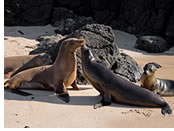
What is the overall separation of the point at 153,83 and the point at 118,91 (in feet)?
3.57

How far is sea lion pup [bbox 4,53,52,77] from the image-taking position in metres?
6.26

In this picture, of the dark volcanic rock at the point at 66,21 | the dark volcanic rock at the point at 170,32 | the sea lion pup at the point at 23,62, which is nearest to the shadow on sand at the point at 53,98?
the sea lion pup at the point at 23,62

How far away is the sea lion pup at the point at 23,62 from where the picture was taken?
6256 mm

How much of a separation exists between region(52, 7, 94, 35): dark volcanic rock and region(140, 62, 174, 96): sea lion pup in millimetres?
9164

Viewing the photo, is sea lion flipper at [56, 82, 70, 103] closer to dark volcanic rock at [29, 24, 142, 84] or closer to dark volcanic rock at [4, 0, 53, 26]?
dark volcanic rock at [29, 24, 142, 84]

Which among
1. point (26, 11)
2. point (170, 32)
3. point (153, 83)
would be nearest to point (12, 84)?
point (153, 83)

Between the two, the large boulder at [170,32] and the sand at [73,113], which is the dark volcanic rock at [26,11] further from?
the sand at [73,113]

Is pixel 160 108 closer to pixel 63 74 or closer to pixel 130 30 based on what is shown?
pixel 63 74

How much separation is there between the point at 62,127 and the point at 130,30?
12970 millimetres

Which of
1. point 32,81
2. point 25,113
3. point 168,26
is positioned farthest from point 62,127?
point 168,26

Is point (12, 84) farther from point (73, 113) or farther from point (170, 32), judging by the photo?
point (170, 32)

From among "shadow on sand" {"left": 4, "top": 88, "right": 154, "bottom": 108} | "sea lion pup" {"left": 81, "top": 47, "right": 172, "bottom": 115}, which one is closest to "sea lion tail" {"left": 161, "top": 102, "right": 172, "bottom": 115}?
"sea lion pup" {"left": 81, "top": 47, "right": 172, "bottom": 115}

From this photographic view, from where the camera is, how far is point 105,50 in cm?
623

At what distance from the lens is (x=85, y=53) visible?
185 inches
